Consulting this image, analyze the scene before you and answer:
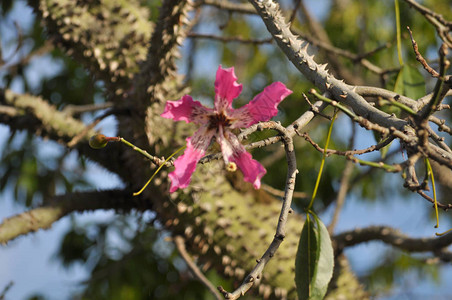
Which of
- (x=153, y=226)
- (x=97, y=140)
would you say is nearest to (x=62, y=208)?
(x=153, y=226)

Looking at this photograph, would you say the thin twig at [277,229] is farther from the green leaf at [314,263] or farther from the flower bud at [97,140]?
the flower bud at [97,140]

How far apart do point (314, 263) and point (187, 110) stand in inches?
13.4

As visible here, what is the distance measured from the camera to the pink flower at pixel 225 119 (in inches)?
29.0

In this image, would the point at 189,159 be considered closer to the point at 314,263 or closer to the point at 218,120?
the point at 218,120

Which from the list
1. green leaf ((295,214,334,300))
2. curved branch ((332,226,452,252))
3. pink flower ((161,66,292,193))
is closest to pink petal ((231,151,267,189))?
pink flower ((161,66,292,193))

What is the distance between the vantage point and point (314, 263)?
2.68 ft

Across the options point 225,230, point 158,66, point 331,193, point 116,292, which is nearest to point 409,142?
point 158,66

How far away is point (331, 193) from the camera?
9.78 feet

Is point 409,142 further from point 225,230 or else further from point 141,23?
point 141,23

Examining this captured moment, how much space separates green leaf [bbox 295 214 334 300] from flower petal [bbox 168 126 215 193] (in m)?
0.24

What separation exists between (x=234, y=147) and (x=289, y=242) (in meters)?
0.86

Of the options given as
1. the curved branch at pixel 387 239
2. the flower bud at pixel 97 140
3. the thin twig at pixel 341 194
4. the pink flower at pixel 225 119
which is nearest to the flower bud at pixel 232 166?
the pink flower at pixel 225 119

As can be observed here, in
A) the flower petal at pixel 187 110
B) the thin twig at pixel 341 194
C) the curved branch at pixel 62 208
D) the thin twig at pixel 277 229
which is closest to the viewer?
the thin twig at pixel 277 229

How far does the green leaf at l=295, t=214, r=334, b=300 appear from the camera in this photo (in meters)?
0.79
